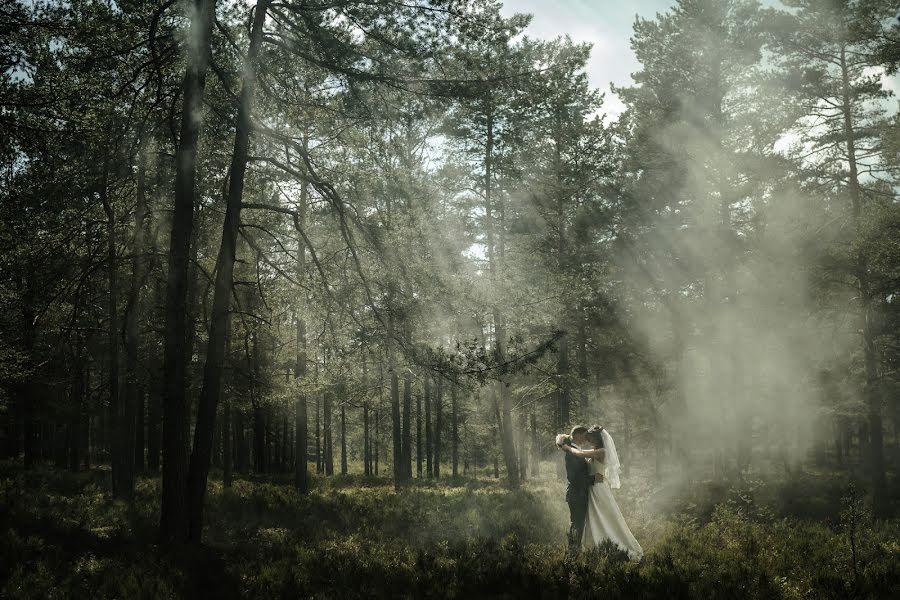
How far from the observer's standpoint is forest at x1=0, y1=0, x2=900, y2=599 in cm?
753

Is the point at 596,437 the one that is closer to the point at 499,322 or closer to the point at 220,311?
the point at 220,311

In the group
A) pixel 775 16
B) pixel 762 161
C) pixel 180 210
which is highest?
pixel 775 16

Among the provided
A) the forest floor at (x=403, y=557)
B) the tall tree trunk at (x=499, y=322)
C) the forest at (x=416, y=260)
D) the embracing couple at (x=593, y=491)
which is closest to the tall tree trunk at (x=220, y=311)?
the forest at (x=416, y=260)

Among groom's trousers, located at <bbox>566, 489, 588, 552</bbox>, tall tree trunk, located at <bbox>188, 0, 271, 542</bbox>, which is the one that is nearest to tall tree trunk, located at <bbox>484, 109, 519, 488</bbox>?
groom's trousers, located at <bbox>566, 489, 588, 552</bbox>

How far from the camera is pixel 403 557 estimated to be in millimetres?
7691

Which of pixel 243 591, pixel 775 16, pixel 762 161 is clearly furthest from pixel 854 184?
pixel 243 591

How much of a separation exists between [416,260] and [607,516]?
16.4 feet

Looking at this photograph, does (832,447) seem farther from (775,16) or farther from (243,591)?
(243,591)

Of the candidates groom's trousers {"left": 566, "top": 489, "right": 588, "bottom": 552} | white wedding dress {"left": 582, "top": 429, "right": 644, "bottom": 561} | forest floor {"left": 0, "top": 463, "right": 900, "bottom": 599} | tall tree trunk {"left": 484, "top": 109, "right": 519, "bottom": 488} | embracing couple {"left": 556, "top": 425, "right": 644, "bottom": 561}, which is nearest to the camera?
forest floor {"left": 0, "top": 463, "right": 900, "bottom": 599}

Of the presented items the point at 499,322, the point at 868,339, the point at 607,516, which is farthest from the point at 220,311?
the point at 868,339

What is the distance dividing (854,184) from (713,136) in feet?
15.4

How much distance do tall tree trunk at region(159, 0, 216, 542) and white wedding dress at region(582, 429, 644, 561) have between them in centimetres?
602

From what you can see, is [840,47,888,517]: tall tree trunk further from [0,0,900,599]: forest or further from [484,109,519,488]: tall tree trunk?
[484,109,519,488]: tall tree trunk

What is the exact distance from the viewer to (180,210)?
8.23m
